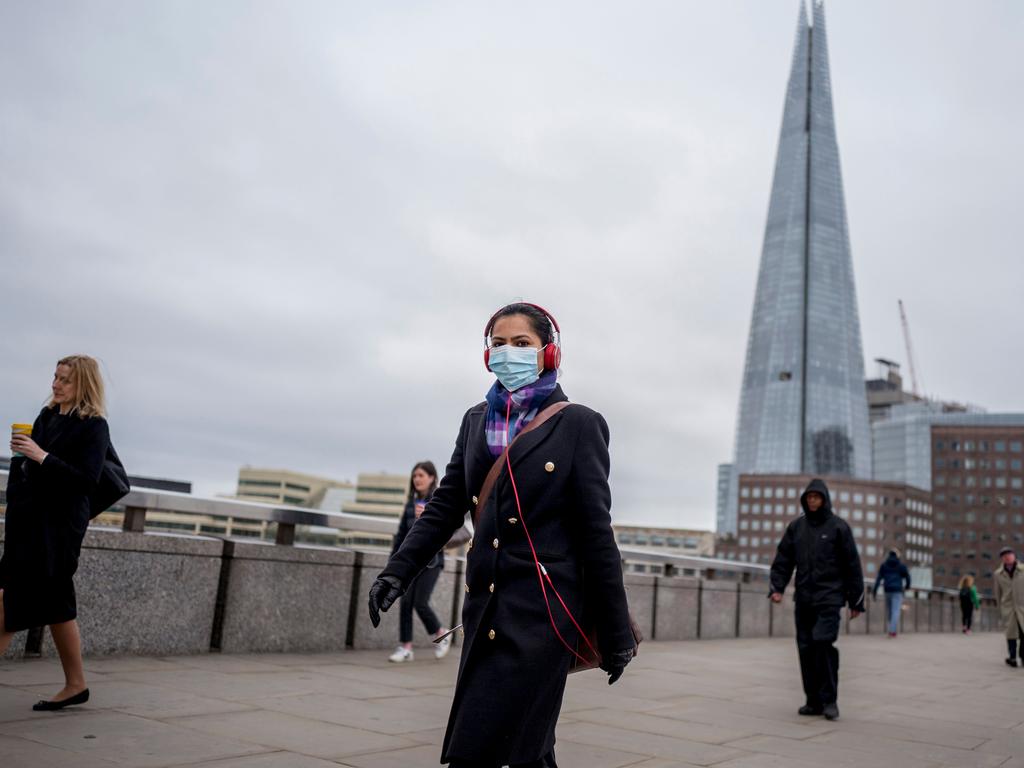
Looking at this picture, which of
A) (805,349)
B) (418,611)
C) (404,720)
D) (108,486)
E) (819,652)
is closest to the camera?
(108,486)

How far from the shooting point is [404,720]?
6.23 metres

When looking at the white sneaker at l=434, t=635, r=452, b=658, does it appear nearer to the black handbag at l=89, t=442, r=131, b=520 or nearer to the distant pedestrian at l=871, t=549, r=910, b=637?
the black handbag at l=89, t=442, r=131, b=520

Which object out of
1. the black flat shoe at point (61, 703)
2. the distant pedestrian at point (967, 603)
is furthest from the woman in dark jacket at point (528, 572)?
the distant pedestrian at point (967, 603)

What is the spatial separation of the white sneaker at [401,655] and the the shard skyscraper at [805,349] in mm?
173719

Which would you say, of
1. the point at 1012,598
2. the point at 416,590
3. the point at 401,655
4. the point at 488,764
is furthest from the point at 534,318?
the point at 1012,598

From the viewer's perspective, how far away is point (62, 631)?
5.50 m

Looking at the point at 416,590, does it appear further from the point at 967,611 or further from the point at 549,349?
the point at 967,611

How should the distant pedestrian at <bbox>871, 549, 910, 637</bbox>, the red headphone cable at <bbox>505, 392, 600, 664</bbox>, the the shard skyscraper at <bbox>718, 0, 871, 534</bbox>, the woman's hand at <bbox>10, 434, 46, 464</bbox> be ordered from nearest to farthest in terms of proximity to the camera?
the red headphone cable at <bbox>505, 392, 600, 664</bbox> → the woman's hand at <bbox>10, 434, 46, 464</bbox> → the distant pedestrian at <bbox>871, 549, 910, 637</bbox> → the the shard skyscraper at <bbox>718, 0, 871, 534</bbox>

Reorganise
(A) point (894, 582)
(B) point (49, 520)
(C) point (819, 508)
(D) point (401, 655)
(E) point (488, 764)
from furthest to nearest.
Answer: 1. (A) point (894, 582)
2. (D) point (401, 655)
3. (C) point (819, 508)
4. (B) point (49, 520)
5. (E) point (488, 764)

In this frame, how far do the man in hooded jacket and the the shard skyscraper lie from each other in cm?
17372

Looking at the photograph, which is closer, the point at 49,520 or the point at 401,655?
the point at 49,520

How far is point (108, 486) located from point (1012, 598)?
13732mm

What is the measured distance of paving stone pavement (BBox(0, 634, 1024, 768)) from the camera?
501cm

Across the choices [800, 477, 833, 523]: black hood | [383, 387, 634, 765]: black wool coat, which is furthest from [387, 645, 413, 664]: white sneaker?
[383, 387, 634, 765]: black wool coat
